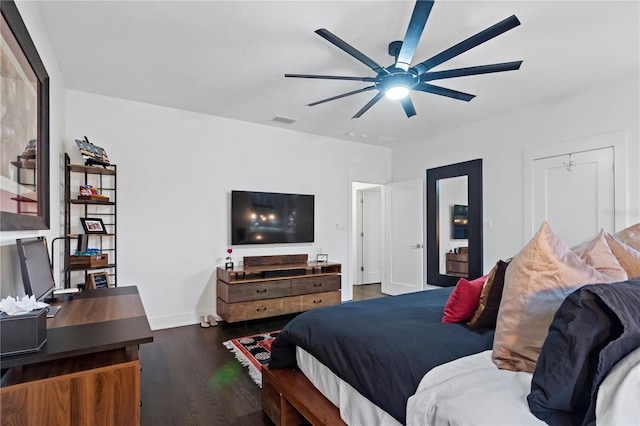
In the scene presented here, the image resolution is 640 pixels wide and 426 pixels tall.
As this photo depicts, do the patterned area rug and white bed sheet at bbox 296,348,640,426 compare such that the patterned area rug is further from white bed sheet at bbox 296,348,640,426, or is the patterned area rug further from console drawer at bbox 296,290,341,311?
white bed sheet at bbox 296,348,640,426

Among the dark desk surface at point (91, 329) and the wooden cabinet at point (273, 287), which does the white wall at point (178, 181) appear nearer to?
the wooden cabinet at point (273, 287)

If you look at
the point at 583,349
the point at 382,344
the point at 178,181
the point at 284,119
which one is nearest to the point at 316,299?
the point at 178,181

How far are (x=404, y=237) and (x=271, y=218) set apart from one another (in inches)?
93.0

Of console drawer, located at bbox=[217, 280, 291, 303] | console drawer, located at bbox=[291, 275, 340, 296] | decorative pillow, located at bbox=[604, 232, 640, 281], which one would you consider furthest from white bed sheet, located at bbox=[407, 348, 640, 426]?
console drawer, located at bbox=[291, 275, 340, 296]

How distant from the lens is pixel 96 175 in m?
3.63

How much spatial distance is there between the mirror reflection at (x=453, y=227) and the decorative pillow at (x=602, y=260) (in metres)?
3.28

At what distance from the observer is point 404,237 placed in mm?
5699

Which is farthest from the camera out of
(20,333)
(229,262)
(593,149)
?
(229,262)

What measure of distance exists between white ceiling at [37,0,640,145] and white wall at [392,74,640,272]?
18 cm

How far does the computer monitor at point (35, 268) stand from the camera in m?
1.56

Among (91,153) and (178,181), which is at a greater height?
(91,153)

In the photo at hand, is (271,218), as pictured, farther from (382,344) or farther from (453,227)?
(382,344)

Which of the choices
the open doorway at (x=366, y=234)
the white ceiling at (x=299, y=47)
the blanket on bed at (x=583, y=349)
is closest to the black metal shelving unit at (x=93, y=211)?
the white ceiling at (x=299, y=47)

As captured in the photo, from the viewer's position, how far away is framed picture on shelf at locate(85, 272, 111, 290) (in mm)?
3150
